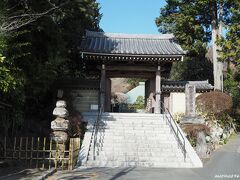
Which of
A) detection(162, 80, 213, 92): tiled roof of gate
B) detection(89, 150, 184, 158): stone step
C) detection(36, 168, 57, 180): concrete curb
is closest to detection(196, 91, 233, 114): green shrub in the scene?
detection(162, 80, 213, 92): tiled roof of gate

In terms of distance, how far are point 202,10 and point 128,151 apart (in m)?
16.1

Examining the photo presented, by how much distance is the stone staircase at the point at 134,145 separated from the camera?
13.0 m

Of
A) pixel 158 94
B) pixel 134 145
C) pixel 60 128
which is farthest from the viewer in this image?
pixel 158 94

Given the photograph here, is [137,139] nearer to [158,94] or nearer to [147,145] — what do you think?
[147,145]

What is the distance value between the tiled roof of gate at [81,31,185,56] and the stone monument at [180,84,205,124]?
7.74ft

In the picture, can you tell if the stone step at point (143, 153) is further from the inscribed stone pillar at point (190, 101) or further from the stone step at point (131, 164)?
the inscribed stone pillar at point (190, 101)

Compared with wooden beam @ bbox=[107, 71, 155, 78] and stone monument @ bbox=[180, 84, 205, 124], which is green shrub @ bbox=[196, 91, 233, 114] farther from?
wooden beam @ bbox=[107, 71, 155, 78]

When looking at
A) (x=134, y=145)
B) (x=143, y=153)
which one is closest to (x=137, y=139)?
(x=134, y=145)

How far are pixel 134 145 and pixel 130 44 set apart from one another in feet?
33.2

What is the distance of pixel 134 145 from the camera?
15.0m

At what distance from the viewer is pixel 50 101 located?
69.7 feet

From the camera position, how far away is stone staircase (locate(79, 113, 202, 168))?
513 inches

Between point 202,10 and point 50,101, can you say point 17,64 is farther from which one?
point 202,10

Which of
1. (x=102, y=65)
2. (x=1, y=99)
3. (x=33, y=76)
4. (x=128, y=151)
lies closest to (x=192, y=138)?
(x=128, y=151)
